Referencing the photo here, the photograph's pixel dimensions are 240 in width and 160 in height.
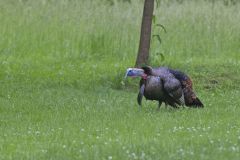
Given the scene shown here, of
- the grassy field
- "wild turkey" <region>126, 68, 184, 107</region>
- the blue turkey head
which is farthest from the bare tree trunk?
"wild turkey" <region>126, 68, 184, 107</region>

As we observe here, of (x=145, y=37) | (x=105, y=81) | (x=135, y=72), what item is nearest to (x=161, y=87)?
(x=135, y=72)

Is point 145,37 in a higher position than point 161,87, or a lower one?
higher

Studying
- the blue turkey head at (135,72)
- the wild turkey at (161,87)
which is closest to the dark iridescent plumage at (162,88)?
the wild turkey at (161,87)

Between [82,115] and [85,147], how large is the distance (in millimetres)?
3171

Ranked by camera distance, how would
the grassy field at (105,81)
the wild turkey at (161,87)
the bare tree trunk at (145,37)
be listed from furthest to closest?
the bare tree trunk at (145,37)
the wild turkey at (161,87)
the grassy field at (105,81)

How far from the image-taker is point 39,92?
14969 millimetres

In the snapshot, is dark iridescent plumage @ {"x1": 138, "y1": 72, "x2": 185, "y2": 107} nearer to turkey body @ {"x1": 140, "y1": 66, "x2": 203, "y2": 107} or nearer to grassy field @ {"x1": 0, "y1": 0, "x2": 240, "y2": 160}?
turkey body @ {"x1": 140, "y1": 66, "x2": 203, "y2": 107}

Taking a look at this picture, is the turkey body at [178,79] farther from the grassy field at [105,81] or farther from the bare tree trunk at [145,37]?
the bare tree trunk at [145,37]

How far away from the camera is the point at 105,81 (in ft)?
53.9

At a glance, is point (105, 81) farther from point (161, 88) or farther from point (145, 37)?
point (161, 88)

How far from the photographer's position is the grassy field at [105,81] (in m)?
8.99

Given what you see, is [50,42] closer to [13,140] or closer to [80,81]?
[80,81]

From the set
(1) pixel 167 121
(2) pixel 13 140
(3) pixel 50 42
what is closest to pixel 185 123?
(1) pixel 167 121

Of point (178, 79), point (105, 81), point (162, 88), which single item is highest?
point (178, 79)
